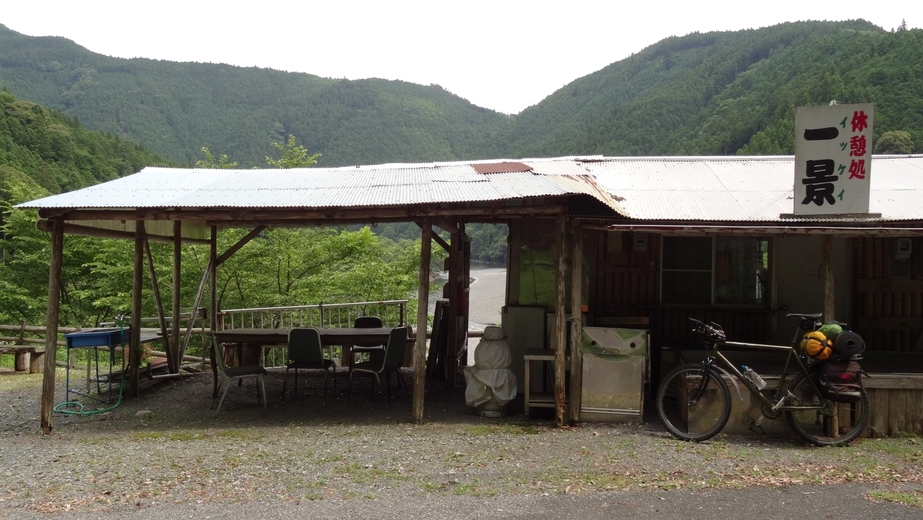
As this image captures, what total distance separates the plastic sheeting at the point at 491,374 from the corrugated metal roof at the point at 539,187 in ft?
5.80

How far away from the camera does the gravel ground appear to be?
15.4ft

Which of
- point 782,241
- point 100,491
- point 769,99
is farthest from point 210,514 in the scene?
point 769,99

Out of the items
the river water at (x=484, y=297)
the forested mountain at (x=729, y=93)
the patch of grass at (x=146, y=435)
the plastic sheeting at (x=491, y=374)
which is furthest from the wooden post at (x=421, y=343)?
the forested mountain at (x=729, y=93)

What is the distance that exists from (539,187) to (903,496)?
12.9 feet

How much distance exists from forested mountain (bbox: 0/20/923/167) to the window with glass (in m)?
20.8

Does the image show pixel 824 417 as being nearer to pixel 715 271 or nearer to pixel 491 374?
pixel 715 271

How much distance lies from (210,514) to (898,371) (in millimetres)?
6616

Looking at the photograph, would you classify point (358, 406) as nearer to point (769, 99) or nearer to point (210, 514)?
point (210, 514)

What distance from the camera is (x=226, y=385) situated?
7770 millimetres

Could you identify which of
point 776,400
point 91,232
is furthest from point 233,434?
point 776,400

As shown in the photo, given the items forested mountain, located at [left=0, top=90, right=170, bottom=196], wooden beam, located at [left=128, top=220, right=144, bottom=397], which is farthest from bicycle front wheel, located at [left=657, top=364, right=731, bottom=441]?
forested mountain, located at [left=0, top=90, right=170, bottom=196]

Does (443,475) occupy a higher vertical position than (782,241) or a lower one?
lower

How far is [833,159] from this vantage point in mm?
6559

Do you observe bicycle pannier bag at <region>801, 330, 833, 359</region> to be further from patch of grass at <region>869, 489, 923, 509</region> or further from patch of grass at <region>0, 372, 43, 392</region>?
patch of grass at <region>0, 372, 43, 392</region>
